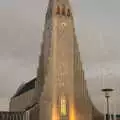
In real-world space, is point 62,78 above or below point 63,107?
above

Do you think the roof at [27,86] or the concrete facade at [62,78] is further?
the roof at [27,86]

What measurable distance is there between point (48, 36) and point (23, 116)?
17816mm

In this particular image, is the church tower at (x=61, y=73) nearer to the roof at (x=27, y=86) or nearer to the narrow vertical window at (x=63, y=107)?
the narrow vertical window at (x=63, y=107)

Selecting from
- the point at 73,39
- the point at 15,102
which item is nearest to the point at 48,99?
the point at 73,39

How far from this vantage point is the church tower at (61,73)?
6469 centimetres

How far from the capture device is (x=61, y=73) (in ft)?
217

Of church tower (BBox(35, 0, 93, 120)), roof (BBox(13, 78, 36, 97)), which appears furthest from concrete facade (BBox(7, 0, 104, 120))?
roof (BBox(13, 78, 36, 97))

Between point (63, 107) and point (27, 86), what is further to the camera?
point (27, 86)

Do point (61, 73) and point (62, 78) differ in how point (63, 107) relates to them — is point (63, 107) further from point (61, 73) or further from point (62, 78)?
point (61, 73)

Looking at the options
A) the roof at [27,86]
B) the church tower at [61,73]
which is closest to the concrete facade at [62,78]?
the church tower at [61,73]

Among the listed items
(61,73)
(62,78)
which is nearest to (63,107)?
(62,78)

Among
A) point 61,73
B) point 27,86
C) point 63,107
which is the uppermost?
point 27,86

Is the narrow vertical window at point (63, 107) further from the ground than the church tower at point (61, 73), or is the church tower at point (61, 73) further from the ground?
the church tower at point (61, 73)

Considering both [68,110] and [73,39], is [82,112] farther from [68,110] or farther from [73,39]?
[73,39]
